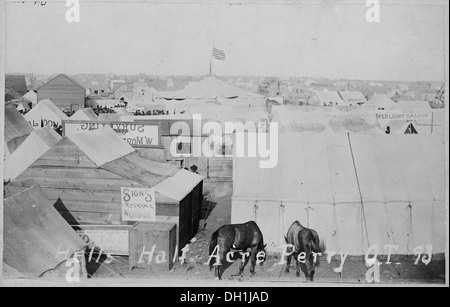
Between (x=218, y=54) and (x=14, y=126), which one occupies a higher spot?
(x=218, y=54)

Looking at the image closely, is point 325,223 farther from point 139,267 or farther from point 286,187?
point 139,267

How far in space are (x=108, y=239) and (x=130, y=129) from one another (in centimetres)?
90

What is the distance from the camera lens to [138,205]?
10.9 feet

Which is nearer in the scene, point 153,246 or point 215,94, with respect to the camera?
point 153,246

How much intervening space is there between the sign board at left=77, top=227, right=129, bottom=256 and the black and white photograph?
1 cm

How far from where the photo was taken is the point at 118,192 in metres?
3.33

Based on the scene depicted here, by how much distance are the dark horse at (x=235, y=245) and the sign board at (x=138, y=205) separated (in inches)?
21.7

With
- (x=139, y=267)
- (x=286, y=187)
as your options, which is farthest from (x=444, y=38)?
(x=139, y=267)

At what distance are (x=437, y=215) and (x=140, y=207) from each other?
2.40 m

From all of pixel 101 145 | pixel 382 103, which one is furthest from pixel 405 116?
pixel 101 145

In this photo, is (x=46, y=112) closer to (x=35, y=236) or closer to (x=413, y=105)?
(x=35, y=236)

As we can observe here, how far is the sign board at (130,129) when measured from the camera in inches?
135

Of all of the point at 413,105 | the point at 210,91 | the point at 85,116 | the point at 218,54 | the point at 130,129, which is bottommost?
the point at 130,129

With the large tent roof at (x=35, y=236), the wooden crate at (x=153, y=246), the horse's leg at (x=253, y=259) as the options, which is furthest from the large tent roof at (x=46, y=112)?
the horse's leg at (x=253, y=259)
